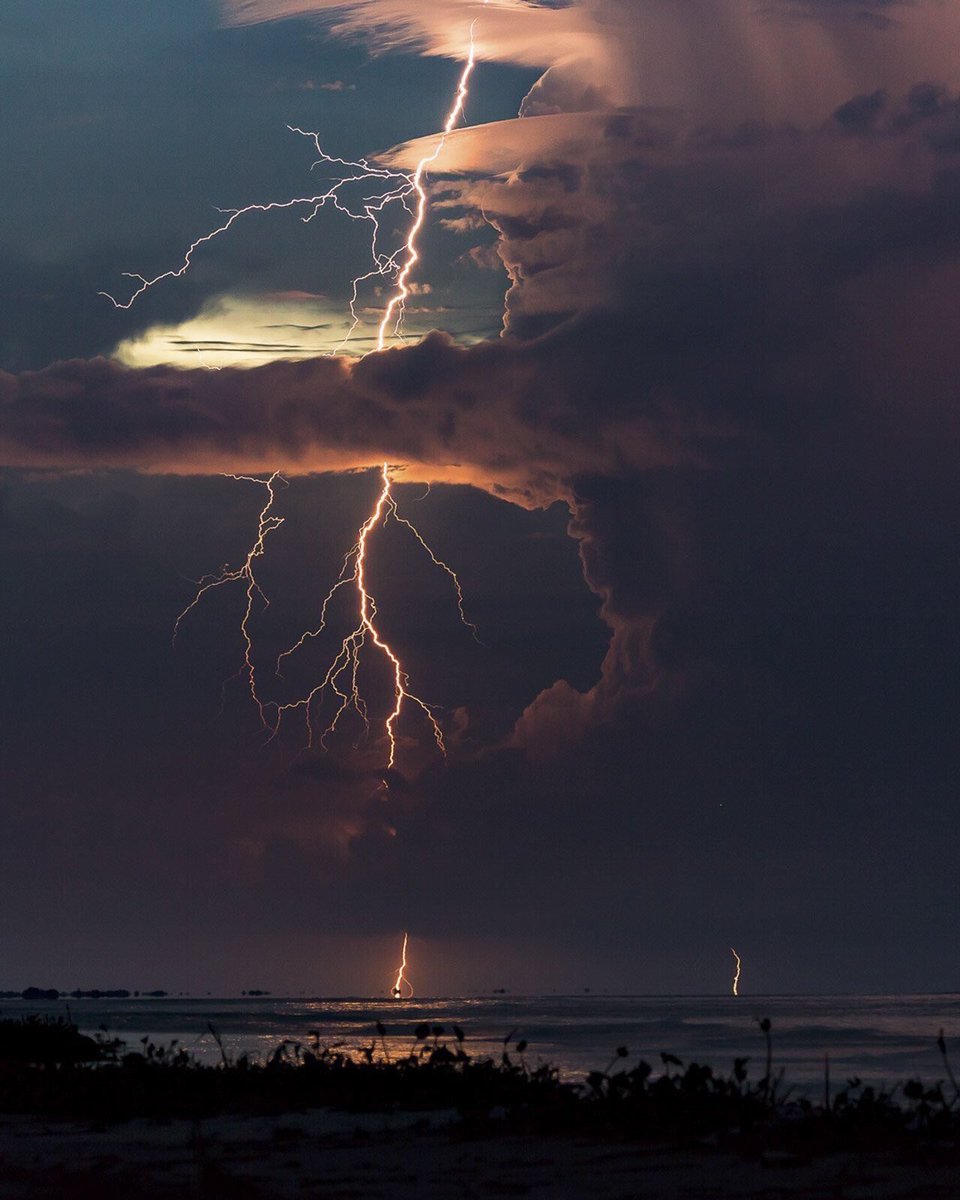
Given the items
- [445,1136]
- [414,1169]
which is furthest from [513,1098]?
[414,1169]

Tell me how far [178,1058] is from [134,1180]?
30.4ft

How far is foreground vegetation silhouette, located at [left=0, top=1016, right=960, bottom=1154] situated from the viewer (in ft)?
41.3

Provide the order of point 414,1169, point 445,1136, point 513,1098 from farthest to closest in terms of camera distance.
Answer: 1. point 513,1098
2. point 445,1136
3. point 414,1169

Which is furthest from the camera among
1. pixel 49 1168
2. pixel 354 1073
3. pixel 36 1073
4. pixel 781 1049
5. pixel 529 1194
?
pixel 781 1049

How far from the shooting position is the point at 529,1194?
995 centimetres

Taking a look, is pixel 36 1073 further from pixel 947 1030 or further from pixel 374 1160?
pixel 947 1030

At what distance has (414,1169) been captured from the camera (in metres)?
11.1

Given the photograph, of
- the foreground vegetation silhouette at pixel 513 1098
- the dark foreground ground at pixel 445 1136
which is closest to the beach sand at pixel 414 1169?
the dark foreground ground at pixel 445 1136

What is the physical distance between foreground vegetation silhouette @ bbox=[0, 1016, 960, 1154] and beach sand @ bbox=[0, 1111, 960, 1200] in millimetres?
756

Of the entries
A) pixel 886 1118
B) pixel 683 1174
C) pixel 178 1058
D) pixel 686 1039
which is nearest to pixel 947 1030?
pixel 686 1039

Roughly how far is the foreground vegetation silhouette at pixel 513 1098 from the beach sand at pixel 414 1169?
2.48ft

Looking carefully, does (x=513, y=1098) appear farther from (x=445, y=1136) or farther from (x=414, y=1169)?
(x=414, y=1169)

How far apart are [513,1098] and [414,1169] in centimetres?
444

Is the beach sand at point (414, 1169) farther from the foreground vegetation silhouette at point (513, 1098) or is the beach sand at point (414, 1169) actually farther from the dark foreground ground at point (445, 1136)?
the foreground vegetation silhouette at point (513, 1098)
